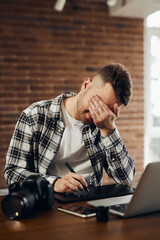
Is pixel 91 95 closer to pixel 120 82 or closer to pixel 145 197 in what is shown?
pixel 120 82

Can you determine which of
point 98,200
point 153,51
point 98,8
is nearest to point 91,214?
point 98,200

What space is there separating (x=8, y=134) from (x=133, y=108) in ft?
5.67

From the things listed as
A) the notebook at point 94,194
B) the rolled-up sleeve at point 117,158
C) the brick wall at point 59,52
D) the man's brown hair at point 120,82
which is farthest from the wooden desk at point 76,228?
the brick wall at point 59,52

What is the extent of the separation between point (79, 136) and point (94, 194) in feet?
1.61

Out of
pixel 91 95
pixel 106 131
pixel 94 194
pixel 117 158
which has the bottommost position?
pixel 94 194

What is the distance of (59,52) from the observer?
14.8ft

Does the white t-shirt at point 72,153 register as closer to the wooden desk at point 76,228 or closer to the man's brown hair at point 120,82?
the man's brown hair at point 120,82

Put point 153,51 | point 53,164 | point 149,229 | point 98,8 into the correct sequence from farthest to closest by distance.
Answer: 1. point 153,51
2. point 98,8
3. point 53,164
4. point 149,229

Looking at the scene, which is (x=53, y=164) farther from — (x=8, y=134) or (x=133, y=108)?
(x=133, y=108)

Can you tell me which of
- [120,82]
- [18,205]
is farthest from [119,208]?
[120,82]

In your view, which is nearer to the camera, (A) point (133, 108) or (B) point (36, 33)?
(B) point (36, 33)

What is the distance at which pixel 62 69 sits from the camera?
454 cm

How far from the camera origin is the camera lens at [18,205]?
124 centimetres

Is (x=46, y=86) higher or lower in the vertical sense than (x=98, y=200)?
higher
